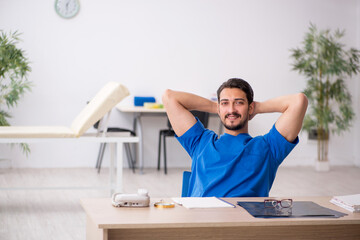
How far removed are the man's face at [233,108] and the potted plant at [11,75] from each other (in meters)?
3.56

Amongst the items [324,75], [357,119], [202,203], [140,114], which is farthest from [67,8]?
[202,203]

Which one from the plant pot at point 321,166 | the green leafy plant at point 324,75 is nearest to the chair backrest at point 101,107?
the green leafy plant at point 324,75

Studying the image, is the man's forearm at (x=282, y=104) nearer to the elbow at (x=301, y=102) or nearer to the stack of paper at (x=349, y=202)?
the elbow at (x=301, y=102)

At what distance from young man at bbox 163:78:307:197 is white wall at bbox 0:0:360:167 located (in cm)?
419

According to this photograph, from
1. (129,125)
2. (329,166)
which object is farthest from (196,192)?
(329,166)

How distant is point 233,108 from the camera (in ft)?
7.34

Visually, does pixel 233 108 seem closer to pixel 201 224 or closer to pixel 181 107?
pixel 181 107

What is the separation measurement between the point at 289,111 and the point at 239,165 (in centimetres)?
36

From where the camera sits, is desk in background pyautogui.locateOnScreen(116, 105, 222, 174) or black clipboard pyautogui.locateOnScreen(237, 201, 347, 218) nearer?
black clipboard pyautogui.locateOnScreen(237, 201, 347, 218)

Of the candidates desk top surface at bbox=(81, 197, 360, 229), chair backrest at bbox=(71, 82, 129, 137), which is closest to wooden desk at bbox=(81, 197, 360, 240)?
desk top surface at bbox=(81, 197, 360, 229)

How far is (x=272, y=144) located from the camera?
221 centimetres

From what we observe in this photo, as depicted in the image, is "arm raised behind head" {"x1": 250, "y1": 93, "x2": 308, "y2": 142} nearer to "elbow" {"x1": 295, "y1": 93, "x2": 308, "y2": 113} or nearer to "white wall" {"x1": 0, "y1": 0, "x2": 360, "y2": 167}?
"elbow" {"x1": 295, "y1": 93, "x2": 308, "y2": 113}

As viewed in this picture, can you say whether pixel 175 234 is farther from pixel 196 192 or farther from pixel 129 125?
pixel 129 125

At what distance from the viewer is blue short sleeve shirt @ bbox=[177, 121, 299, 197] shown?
213 cm
